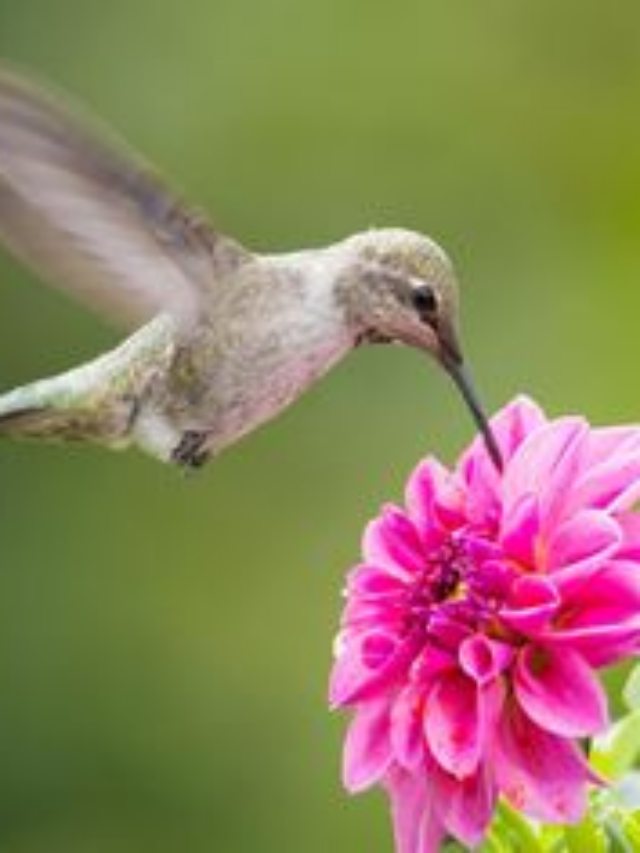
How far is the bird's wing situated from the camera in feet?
10.2

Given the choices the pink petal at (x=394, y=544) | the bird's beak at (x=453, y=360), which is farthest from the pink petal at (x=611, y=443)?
the bird's beak at (x=453, y=360)

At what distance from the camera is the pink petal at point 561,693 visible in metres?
2.60

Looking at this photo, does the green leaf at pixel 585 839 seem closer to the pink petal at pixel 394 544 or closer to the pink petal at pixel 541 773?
→ the pink petal at pixel 541 773

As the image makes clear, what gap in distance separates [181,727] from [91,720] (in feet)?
0.87

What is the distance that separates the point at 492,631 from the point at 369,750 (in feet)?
0.61

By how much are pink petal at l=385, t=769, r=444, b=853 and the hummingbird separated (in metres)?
0.56

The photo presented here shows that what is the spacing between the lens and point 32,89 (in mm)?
3043

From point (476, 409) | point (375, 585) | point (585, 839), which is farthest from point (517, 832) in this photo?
point (476, 409)

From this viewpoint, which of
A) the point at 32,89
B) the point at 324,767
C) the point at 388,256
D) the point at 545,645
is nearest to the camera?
the point at 545,645

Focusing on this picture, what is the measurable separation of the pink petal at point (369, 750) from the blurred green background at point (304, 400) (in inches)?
156

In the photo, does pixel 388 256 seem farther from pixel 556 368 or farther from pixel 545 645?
pixel 556 368

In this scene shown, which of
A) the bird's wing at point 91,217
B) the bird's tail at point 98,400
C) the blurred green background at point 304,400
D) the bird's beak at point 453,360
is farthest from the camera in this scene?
the blurred green background at point 304,400

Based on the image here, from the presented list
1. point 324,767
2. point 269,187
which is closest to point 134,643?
point 324,767

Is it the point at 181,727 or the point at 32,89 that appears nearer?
the point at 32,89
